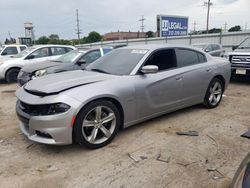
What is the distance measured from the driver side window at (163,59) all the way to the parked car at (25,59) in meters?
6.80

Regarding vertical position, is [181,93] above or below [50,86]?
below

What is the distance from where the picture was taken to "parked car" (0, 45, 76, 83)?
964cm

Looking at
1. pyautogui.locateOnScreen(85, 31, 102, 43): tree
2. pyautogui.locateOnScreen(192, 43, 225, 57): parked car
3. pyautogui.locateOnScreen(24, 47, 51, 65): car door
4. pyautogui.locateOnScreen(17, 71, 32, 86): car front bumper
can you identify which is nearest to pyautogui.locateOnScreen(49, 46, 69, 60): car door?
pyautogui.locateOnScreen(24, 47, 51, 65): car door

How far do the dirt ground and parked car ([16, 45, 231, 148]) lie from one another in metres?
0.28

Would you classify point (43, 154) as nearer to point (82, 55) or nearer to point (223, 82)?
point (223, 82)

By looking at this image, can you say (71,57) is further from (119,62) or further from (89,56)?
(119,62)

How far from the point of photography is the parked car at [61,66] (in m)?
7.41

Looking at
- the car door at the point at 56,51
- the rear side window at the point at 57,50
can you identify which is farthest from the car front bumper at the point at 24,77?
the rear side window at the point at 57,50

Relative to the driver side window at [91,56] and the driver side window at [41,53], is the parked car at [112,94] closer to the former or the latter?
the driver side window at [91,56]

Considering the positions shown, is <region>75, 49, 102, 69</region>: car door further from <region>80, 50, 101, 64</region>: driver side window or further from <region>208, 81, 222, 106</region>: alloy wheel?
<region>208, 81, 222, 106</region>: alloy wheel

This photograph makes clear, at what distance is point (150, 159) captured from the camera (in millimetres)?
3252

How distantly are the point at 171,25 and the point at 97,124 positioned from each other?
83.7 ft

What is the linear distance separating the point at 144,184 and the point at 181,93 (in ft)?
7.81

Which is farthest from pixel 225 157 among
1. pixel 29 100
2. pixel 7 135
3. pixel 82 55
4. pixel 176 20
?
pixel 176 20
